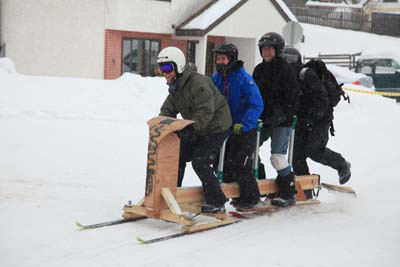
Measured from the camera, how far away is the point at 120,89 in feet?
48.3

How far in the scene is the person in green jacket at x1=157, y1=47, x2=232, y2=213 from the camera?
6172 mm

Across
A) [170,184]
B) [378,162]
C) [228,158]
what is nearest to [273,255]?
[170,184]

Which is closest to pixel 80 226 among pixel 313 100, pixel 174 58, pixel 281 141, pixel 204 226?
pixel 204 226

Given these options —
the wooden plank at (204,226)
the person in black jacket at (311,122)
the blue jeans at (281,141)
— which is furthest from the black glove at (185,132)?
the person in black jacket at (311,122)

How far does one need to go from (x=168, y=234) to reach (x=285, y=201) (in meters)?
1.81

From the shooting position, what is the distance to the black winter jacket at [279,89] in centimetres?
701

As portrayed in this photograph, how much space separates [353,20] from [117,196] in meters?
42.2

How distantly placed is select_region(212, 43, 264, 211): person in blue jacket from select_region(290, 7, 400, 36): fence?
41893 millimetres

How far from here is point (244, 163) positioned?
686 cm

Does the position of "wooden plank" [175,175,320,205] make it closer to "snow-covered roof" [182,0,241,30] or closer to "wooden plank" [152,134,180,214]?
"wooden plank" [152,134,180,214]

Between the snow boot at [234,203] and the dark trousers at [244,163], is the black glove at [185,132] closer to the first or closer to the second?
the dark trousers at [244,163]

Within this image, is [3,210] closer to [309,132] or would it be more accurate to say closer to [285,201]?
[285,201]

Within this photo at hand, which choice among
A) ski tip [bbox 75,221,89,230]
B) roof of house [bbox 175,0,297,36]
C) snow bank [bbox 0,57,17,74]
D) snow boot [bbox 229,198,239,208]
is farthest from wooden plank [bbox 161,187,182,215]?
roof of house [bbox 175,0,297,36]

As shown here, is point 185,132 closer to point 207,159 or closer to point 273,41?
point 207,159
